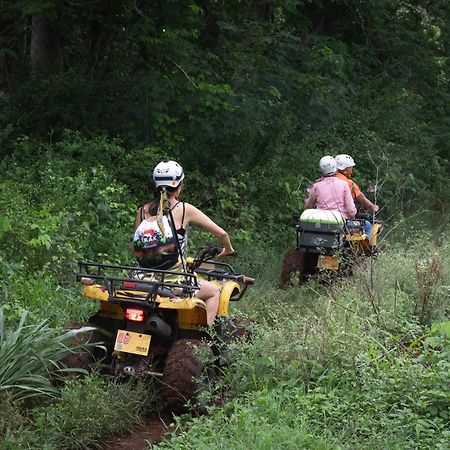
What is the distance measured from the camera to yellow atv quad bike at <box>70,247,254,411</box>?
6.68 metres

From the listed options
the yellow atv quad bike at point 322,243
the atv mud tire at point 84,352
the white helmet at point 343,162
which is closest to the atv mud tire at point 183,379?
the atv mud tire at point 84,352

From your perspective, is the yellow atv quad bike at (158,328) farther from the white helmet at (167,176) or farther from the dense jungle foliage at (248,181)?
the white helmet at (167,176)

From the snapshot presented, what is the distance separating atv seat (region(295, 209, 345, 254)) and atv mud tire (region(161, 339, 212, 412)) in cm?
430

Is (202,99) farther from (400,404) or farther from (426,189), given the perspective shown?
(400,404)

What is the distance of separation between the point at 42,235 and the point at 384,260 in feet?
12.3

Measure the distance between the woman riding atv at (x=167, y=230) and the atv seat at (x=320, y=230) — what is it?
11.6 ft

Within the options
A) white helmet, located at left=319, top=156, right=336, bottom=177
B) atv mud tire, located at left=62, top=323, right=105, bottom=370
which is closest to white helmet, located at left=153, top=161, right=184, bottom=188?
atv mud tire, located at left=62, top=323, right=105, bottom=370

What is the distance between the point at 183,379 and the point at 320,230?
4.67 meters

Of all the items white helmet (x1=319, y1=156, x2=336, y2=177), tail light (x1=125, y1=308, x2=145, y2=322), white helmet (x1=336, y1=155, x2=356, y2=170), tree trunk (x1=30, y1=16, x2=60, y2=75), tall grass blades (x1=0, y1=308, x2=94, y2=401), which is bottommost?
tall grass blades (x1=0, y1=308, x2=94, y2=401)

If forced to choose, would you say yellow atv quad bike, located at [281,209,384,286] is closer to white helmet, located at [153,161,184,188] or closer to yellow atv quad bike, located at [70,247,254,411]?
white helmet, located at [153,161,184,188]

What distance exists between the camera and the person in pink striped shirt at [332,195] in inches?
452

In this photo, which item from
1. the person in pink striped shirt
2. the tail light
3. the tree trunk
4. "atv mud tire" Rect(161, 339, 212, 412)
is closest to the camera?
"atv mud tire" Rect(161, 339, 212, 412)

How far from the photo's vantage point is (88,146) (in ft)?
44.6

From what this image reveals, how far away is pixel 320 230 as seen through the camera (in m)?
11.0
